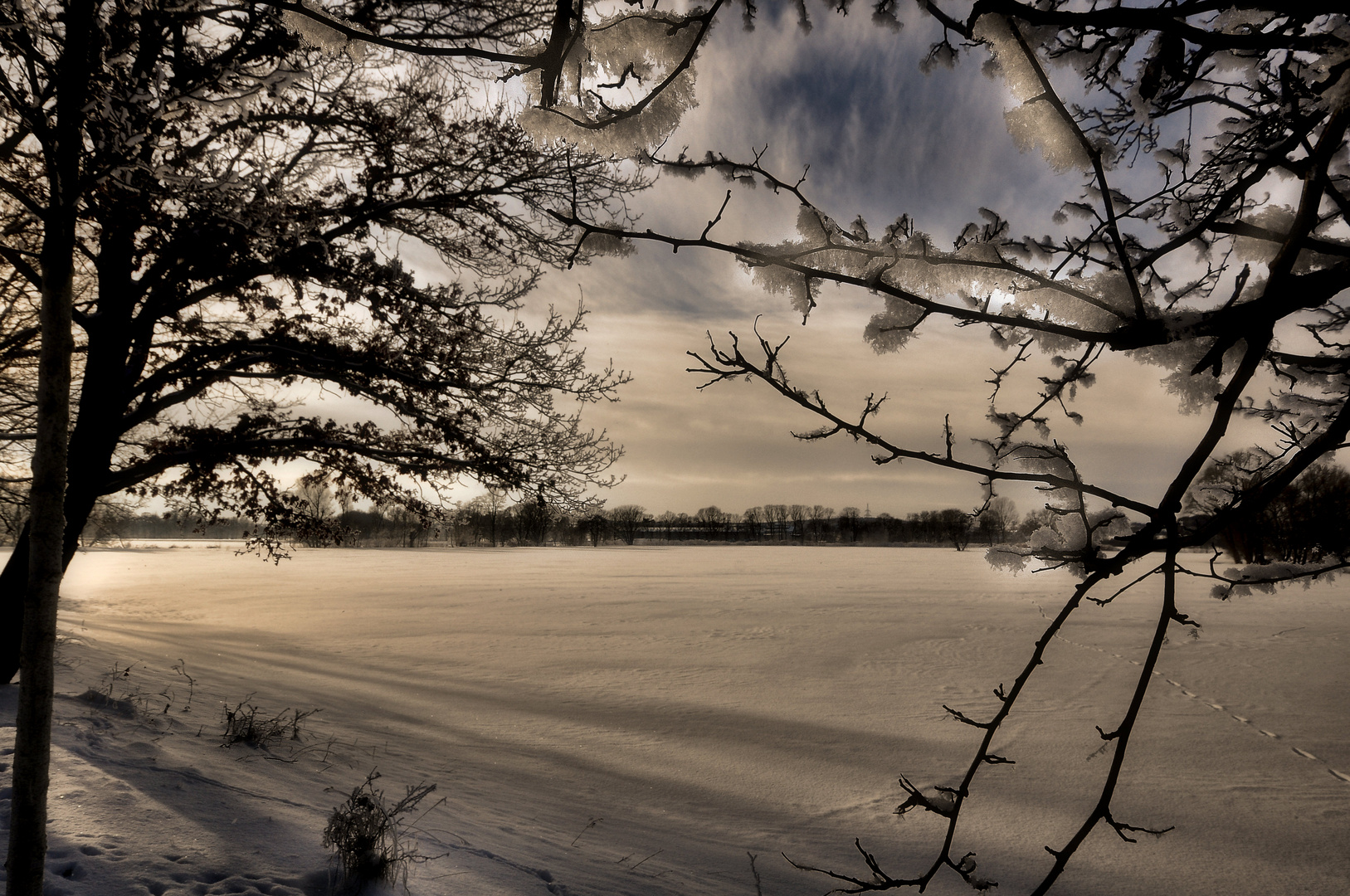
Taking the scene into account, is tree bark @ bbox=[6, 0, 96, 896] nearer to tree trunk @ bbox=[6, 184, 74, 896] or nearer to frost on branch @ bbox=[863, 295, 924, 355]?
tree trunk @ bbox=[6, 184, 74, 896]

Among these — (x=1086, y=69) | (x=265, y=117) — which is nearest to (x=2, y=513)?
(x=265, y=117)

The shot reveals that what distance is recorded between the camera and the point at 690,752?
644cm

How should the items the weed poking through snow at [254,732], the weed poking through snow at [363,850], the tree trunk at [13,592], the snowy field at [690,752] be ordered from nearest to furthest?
the weed poking through snow at [363,850], the snowy field at [690,752], the weed poking through snow at [254,732], the tree trunk at [13,592]

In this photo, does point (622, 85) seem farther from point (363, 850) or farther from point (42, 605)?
point (363, 850)

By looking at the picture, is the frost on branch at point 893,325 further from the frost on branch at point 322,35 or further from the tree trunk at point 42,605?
the tree trunk at point 42,605

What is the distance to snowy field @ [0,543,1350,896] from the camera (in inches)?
140

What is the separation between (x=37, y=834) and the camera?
184 cm

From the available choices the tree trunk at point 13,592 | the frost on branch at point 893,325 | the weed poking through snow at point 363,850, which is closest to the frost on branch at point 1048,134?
the frost on branch at point 893,325

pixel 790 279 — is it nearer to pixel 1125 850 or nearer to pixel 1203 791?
pixel 1125 850

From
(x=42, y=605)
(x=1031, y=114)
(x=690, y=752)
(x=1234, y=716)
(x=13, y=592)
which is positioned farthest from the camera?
(x=1234, y=716)

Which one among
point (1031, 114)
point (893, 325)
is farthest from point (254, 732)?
point (1031, 114)

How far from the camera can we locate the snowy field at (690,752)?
3.55 meters

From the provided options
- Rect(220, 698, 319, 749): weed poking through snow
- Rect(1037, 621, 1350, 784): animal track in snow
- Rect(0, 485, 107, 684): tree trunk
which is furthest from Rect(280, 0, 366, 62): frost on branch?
Rect(1037, 621, 1350, 784): animal track in snow

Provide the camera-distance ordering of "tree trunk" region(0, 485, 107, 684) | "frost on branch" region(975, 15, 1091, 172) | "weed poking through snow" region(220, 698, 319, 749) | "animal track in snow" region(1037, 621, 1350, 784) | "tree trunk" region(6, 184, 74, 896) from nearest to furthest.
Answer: "frost on branch" region(975, 15, 1091, 172), "tree trunk" region(6, 184, 74, 896), "weed poking through snow" region(220, 698, 319, 749), "tree trunk" region(0, 485, 107, 684), "animal track in snow" region(1037, 621, 1350, 784)
